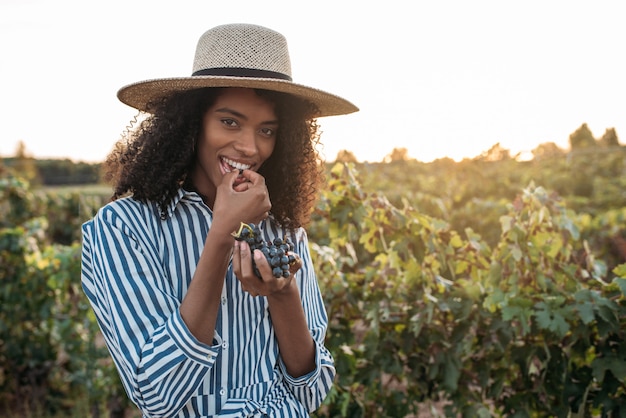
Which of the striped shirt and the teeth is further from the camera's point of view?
the teeth

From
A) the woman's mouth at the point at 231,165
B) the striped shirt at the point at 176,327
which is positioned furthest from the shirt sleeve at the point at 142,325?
the woman's mouth at the point at 231,165

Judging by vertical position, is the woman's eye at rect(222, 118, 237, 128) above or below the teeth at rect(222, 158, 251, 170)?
above

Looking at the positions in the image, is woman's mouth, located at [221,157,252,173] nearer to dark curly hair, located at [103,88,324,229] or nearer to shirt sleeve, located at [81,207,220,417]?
dark curly hair, located at [103,88,324,229]

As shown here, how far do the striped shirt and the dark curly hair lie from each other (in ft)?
0.29

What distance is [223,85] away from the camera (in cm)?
156

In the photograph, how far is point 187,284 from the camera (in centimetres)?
150

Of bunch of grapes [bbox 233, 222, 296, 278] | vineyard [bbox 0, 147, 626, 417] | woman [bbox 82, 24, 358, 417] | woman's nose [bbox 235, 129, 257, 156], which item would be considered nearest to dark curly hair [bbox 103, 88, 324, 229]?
woman [bbox 82, 24, 358, 417]

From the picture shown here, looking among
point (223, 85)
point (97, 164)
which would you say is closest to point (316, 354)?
point (223, 85)

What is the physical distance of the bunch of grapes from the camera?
1314 millimetres

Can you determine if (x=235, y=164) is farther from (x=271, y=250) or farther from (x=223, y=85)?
(x=271, y=250)

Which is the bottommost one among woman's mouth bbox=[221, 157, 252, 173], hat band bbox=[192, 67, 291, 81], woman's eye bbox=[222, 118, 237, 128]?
woman's mouth bbox=[221, 157, 252, 173]

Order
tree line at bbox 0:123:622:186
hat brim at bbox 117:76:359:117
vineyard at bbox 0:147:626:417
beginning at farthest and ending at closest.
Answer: tree line at bbox 0:123:622:186 < vineyard at bbox 0:147:626:417 < hat brim at bbox 117:76:359:117

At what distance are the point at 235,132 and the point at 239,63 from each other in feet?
0.61

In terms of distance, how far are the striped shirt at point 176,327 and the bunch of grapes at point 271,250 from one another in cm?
22
